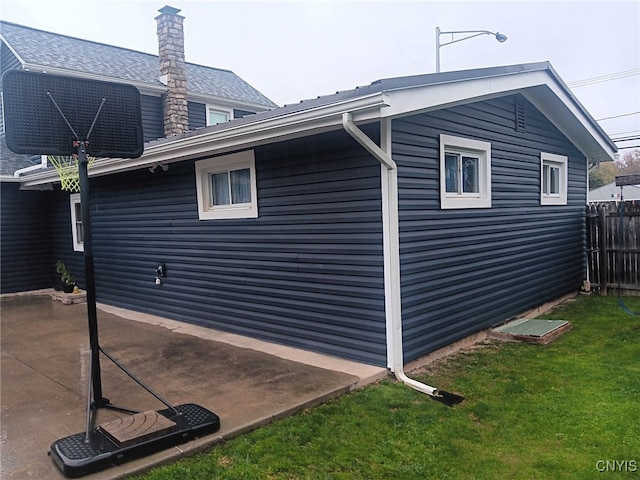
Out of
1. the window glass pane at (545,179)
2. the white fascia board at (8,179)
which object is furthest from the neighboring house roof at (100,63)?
the window glass pane at (545,179)

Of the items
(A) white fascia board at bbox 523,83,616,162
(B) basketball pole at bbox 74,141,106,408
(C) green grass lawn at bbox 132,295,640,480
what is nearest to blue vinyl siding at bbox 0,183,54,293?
(B) basketball pole at bbox 74,141,106,408

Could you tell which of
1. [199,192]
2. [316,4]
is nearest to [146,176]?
[199,192]

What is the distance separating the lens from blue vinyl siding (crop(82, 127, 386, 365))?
446 centimetres

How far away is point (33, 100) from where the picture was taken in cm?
308

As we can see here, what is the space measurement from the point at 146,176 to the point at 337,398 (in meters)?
4.81

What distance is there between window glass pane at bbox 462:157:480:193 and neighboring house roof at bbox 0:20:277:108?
7.71 m

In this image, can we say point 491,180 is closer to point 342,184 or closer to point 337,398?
point 342,184

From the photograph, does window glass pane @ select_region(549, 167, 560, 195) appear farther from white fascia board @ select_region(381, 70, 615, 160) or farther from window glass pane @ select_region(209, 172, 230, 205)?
window glass pane @ select_region(209, 172, 230, 205)

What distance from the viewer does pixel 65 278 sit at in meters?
9.15

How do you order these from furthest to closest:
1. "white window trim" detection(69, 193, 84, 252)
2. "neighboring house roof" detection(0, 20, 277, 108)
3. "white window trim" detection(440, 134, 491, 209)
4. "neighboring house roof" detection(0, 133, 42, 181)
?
1. "neighboring house roof" detection(0, 20, 277, 108)
2. "neighboring house roof" detection(0, 133, 42, 181)
3. "white window trim" detection(69, 193, 84, 252)
4. "white window trim" detection(440, 134, 491, 209)

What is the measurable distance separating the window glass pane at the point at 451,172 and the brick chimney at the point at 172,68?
21.2ft

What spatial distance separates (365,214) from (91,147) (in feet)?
7.68

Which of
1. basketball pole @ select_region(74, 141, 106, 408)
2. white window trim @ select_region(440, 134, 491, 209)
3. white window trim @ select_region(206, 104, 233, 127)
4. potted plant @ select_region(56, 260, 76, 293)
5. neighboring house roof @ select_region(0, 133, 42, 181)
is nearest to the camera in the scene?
basketball pole @ select_region(74, 141, 106, 408)

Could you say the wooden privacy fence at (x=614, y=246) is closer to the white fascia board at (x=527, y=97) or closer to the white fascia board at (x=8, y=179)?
the white fascia board at (x=527, y=97)
